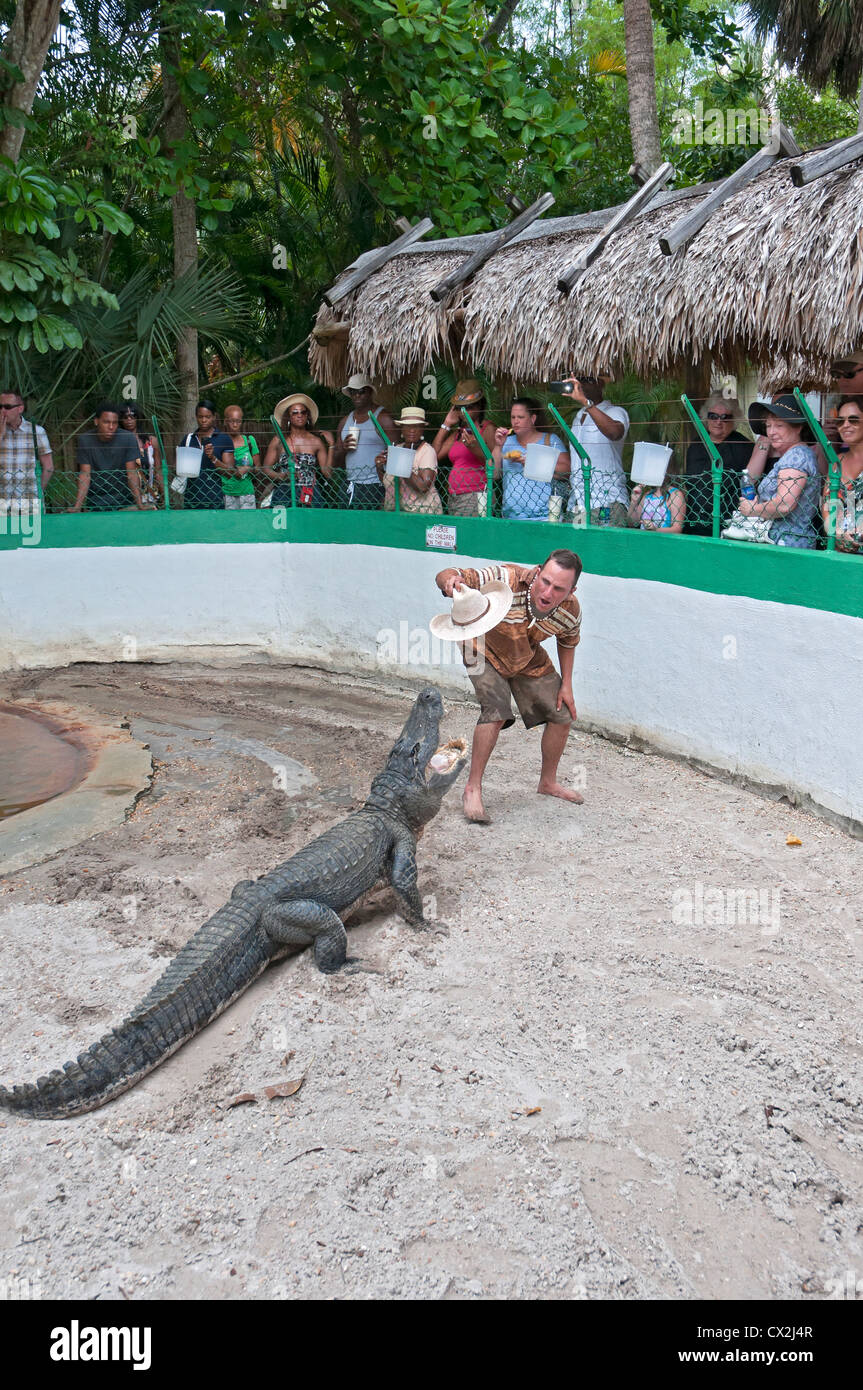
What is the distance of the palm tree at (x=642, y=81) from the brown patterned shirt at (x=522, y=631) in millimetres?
7302

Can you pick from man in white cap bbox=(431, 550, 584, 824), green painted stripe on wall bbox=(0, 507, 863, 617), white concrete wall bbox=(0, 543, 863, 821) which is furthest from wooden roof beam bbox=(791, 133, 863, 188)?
man in white cap bbox=(431, 550, 584, 824)

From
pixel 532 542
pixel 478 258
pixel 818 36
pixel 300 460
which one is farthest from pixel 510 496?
pixel 818 36

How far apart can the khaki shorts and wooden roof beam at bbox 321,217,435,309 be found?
533 centimetres

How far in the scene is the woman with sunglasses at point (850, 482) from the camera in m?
4.90

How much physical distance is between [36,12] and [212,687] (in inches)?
189

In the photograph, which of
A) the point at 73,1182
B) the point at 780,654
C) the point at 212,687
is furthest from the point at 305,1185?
the point at 212,687

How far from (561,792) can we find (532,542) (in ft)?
7.40

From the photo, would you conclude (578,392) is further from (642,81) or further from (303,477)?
(642,81)

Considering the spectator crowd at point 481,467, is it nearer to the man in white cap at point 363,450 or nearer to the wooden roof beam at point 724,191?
the man in white cap at point 363,450

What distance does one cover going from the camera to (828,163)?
574cm

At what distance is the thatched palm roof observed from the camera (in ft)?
18.4

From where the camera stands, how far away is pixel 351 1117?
2893mm

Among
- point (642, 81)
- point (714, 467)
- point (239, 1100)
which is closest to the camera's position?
point (239, 1100)

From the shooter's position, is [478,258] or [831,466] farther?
[478,258]
